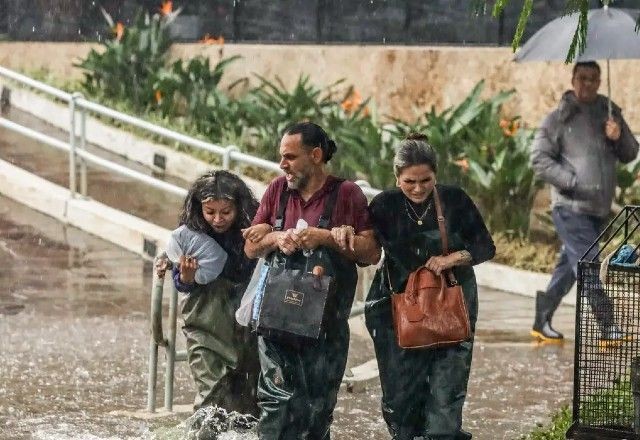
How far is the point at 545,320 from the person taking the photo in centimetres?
1177

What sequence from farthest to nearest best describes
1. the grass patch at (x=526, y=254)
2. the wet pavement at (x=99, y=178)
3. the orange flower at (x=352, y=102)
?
the orange flower at (x=352, y=102)
the wet pavement at (x=99, y=178)
the grass patch at (x=526, y=254)

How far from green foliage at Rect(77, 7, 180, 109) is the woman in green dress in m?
11.7

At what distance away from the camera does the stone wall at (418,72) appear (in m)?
16.7

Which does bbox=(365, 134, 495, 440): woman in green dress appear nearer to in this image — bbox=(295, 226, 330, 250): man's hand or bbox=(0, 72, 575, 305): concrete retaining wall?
bbox=(295, 226, 330, 250): man's hand

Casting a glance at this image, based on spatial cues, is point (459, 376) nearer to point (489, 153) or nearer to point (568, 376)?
point (568, 376)

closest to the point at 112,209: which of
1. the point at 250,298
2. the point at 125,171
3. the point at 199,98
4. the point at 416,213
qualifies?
the point at 125,171

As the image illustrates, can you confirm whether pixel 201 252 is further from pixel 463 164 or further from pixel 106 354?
pixel 463 164

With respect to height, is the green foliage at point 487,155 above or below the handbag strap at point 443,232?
below

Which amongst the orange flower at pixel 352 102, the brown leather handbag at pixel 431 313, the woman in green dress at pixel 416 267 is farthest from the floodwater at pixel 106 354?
the orange flower at pixel 352 102

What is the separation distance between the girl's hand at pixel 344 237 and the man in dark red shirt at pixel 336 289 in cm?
11

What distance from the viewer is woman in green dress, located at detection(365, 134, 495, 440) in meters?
7.62

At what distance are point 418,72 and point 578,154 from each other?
6026mm

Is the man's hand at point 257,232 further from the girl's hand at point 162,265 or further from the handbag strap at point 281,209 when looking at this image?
the girl's hand at point 162,265

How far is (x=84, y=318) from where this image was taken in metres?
12.2
